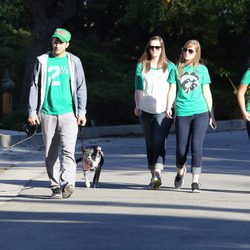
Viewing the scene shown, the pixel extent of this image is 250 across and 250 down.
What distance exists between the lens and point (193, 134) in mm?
10656

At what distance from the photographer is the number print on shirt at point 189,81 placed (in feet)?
34.7

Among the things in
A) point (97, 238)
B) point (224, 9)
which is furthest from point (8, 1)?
point (97, 238)

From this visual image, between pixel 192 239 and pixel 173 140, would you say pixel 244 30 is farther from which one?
pixel 192 239

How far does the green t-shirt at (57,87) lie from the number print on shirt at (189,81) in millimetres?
1394

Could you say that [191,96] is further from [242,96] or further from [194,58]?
[242,96]

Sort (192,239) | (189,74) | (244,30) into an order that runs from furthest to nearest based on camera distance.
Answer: (244,30)
(189,74)
(192,239)

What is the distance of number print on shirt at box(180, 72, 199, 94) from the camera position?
34.7 ft

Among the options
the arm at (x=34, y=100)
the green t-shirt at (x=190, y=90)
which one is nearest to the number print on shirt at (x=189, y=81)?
the green t-shirt at (x=190, y=90)

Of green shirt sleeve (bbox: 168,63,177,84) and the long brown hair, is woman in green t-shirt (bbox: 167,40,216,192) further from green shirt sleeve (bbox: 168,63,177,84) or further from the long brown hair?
the long brown hair

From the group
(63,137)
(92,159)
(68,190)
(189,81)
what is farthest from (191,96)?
(68,190)

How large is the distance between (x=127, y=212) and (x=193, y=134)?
1.86m

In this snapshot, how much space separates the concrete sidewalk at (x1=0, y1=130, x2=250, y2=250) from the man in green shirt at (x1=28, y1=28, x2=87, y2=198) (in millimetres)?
538

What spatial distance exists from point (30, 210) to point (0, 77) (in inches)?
676

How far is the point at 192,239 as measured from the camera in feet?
25.3
